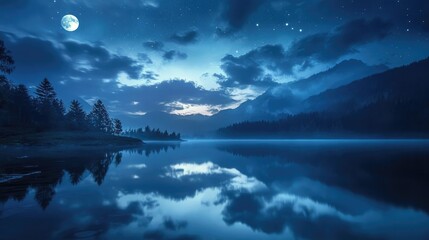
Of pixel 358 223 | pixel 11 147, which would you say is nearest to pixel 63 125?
pixel 11 147

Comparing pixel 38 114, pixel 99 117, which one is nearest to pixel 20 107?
pixel 38 114

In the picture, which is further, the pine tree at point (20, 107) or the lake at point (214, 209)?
the pine tree at point (20, 107)

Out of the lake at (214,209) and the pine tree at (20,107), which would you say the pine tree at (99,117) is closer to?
the pine tree at (20,107)

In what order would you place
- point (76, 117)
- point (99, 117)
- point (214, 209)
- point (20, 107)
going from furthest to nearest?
point (99, 117) < point (76, 117) < point (20, 107) < point (214, 209)

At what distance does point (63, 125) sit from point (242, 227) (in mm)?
118276

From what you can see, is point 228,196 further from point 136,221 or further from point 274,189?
point 136,221

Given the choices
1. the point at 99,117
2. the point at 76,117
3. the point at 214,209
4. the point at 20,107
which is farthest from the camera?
the point at 99,117

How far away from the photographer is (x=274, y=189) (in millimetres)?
21703

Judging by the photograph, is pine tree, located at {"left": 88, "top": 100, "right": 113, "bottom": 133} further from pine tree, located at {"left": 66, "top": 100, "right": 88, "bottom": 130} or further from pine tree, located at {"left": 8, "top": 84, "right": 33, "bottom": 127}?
pine tree, located at {"left": 8, "top": 84, "right": 33, "bottom": 127}

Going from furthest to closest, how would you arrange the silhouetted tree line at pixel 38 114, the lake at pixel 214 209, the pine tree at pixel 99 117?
1. the pine tree at pixel 99 117
2. the silhouetted tree line at pixel 38 114
3. the lake at pixel 214 209

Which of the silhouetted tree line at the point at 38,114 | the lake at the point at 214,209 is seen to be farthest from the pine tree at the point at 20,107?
the lake at the point at 214,209

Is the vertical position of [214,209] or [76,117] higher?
[76,117]

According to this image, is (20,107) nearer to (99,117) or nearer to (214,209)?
(99,117)

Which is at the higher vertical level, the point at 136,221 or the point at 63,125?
the point at 63,125
